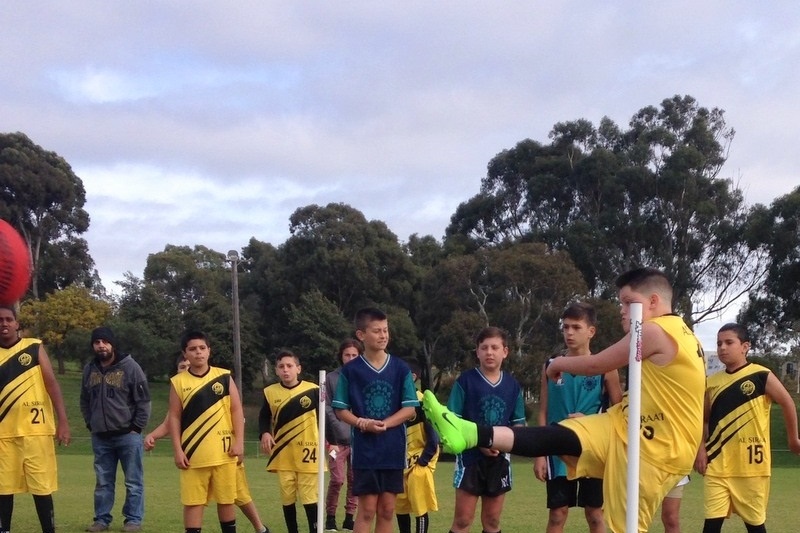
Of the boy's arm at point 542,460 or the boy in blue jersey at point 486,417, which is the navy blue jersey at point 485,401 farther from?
the boy's arm at point 542,460

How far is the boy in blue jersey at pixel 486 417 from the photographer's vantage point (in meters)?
7.86

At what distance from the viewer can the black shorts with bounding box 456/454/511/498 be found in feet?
25.8

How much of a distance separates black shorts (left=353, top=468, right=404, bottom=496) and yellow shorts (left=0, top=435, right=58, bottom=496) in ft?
10.8

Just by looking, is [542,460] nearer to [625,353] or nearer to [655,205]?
[625,353]

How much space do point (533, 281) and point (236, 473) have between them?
122 ft

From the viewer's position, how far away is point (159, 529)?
1084 centimetres

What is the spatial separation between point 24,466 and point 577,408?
17.0ft

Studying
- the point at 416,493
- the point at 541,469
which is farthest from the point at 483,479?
the point at 416,493

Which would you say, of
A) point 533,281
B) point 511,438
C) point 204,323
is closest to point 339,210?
point 204,323

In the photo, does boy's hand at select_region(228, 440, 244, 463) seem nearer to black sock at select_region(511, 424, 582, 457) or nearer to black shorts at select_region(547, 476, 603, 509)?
black shorts at select_region(547, 476, 603, 509)

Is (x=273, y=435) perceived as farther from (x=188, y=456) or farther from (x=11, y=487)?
(x=11, y=487)

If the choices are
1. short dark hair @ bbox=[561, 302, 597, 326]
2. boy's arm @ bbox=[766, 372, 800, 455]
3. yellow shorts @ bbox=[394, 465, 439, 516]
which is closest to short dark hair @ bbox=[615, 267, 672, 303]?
short dark hair @ bbox=[561, 302, 597, 326]

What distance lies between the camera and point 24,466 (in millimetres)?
8992

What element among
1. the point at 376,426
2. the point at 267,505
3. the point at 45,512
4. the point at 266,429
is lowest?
the point at 267,505
